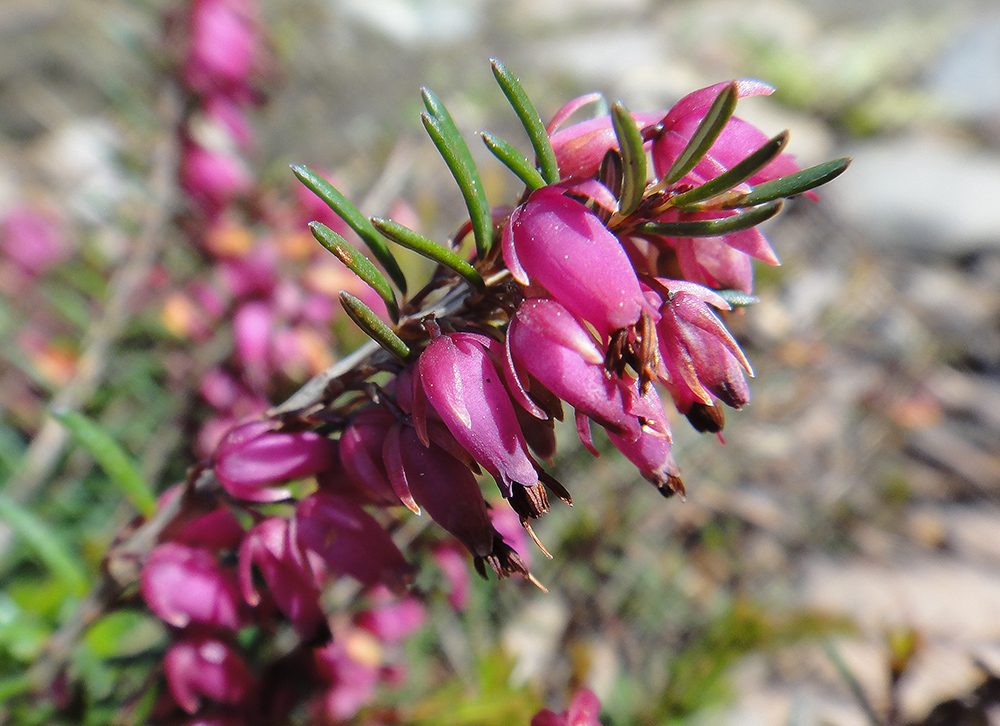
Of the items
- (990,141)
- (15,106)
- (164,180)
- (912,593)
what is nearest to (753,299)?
(164,180)

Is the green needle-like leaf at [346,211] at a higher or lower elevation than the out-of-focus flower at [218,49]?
lower

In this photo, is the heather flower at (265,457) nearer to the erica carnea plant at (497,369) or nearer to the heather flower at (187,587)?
the erica carnea plant at (497,369)

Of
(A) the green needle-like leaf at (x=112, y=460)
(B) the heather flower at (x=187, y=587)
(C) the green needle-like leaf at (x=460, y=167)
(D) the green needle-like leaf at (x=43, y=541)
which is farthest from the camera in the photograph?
(D) the green needle-like leaf at (x=43, y=541)

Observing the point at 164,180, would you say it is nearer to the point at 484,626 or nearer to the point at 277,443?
the point at 277,443

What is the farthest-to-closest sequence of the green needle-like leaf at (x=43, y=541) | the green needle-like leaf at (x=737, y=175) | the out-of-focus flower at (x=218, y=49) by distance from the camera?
the out-of-focus flower at (x=218, y=49) → the green needle-like leaf at (x=43, y=541) → the green needle-like leaf at (x=737, y=175)

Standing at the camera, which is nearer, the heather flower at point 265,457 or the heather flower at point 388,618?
the heather flower at point 265,457

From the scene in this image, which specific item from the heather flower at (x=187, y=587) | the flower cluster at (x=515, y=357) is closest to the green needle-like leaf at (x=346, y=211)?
the flower cluster at (x=515, y=357)

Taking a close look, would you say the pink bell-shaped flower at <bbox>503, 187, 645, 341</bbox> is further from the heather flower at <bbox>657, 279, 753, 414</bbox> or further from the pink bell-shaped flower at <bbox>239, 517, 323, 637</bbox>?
the pink bell-shaped flower at <bbox>239, 517, 323, 637</bbox>

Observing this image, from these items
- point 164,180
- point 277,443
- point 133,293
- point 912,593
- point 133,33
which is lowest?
point 912,593
